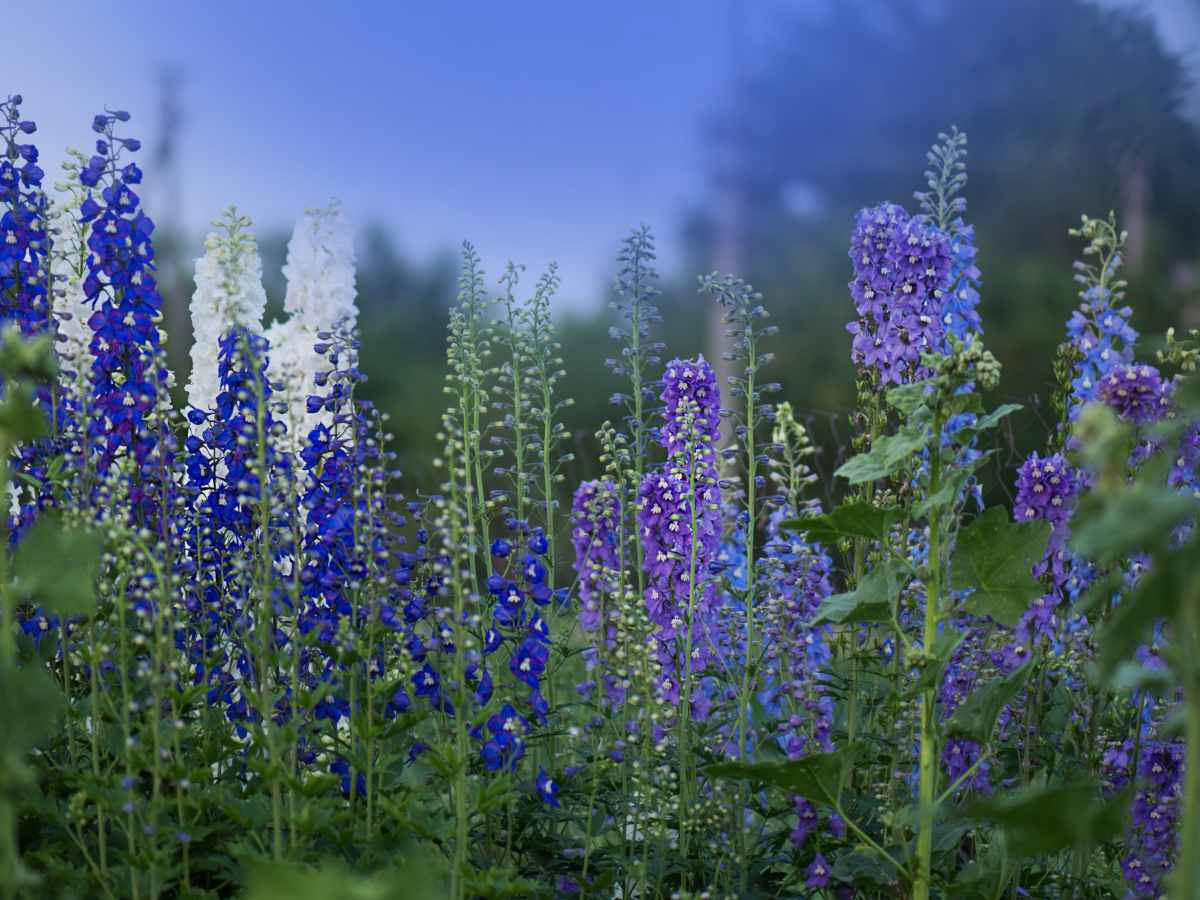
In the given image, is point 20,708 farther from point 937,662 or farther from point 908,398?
point 908,398

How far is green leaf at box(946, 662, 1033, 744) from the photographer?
2910 mm

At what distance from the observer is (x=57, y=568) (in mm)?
2154

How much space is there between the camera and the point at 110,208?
3521 mm

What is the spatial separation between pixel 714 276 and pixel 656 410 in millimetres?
434

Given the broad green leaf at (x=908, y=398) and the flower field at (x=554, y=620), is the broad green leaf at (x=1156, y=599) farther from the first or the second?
the broad green leaf at (x=908, y=398)

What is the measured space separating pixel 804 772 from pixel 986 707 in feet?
1.48

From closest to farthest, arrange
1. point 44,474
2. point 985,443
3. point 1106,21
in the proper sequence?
point 44,474 < point 985,443 < point 1106,21

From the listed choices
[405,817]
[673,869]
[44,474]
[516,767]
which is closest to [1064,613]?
[673,869]

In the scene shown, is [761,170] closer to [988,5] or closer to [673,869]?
[988,5]

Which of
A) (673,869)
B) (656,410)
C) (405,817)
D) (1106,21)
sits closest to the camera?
(405,817)

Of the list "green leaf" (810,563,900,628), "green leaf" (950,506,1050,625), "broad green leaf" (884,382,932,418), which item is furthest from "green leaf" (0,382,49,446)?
"green leaf" (950,506,1050,625)

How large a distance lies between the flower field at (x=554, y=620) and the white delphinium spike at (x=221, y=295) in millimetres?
42

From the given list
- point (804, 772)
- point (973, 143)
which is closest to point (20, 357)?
point (804, 772)

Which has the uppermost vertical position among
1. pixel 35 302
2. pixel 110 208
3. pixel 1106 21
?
pixel 1106 21
